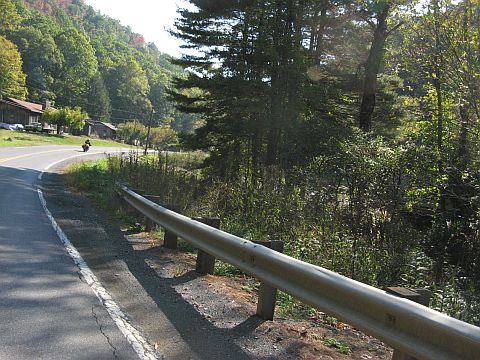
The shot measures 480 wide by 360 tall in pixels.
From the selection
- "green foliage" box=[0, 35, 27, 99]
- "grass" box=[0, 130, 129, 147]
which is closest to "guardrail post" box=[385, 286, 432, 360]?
"grass" box=[0, 130, 129, 147]

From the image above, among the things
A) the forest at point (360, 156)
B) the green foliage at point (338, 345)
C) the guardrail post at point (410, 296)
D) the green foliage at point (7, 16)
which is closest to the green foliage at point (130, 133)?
the green foliage at point (7, 16)

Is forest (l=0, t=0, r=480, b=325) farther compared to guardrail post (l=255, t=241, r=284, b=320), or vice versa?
forest (l=0, t=0, r=480, b=325)

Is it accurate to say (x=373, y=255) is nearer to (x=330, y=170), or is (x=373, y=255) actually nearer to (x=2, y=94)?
(x=330, y=170)

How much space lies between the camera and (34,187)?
16.2 metres

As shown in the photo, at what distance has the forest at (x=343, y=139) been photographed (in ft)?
24.2

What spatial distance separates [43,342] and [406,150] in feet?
23.2

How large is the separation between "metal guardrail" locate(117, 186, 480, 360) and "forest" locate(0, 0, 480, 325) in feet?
7.18

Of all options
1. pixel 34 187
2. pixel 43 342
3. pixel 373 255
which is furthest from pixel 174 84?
pixel 43 342

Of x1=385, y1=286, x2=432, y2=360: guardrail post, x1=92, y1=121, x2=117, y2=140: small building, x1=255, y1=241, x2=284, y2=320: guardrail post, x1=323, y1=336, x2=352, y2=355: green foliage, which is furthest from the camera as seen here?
x1=92, y1=121, x2=117, y2=140: small building

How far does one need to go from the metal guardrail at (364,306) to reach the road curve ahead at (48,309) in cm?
142

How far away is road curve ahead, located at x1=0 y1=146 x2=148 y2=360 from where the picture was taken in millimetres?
3616

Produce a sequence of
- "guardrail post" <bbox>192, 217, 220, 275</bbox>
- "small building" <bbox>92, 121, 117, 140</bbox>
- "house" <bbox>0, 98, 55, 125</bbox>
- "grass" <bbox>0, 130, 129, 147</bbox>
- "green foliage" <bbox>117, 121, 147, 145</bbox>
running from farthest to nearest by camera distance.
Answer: "small building" <bbox>92, 121, 117, 140</bbox> → "green foliage" <bbox>117, 121, 147, 145</bbox> → "house" <bbox>0, 98, 55, 125</bbox> → "grass" <bbox>0, 130, 129, 147</bbox> → "guardrail post" <bbox>192, 217, 220, 275</bbox>

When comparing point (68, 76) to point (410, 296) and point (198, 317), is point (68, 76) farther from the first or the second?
point (410, 296)

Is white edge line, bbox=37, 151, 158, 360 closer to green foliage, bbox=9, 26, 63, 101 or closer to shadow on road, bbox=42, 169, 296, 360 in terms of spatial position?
shadow on road, bbox=42, 169, 296, 360
